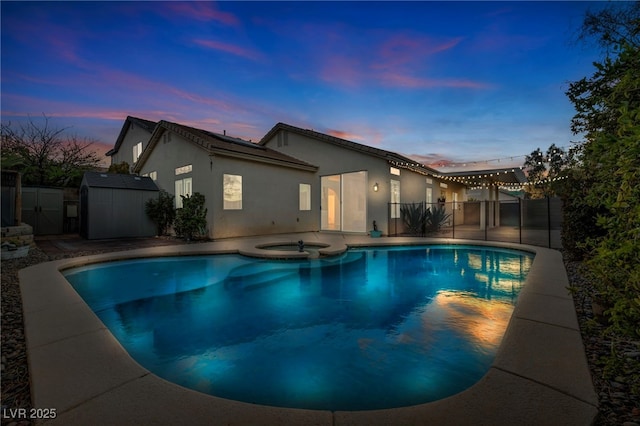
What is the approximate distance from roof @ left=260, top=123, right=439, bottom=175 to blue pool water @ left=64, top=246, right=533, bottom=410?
5.48 m

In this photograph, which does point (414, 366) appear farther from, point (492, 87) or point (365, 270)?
point (492, 87)

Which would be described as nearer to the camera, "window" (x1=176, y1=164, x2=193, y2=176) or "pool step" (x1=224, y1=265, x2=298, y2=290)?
"pool step" (x1=224, y1=265, x2=298, y2=290)

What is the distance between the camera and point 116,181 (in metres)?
11.6

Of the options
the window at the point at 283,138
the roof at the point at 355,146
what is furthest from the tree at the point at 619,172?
the window at the point at 283,138

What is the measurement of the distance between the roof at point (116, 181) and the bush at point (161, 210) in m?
0.78

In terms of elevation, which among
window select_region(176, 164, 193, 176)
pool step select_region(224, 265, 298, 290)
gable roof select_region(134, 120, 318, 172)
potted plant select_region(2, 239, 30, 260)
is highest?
gable roof select_region(134, 120, 318, 172)

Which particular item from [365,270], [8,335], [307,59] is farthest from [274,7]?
[8,335]

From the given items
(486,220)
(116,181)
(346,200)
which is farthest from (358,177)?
(116,181)

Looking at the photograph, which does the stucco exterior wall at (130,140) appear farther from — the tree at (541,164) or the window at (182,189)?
the tree at (541,164)

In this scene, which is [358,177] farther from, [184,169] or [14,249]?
[14,249]

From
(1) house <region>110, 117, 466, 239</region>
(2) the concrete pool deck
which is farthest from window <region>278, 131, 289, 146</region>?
(2) the concrete pool deck

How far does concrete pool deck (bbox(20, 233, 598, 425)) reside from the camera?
160 centimetres

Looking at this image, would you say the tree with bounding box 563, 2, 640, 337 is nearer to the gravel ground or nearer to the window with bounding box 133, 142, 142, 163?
the gravel ground

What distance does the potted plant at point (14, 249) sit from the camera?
6.57 m
